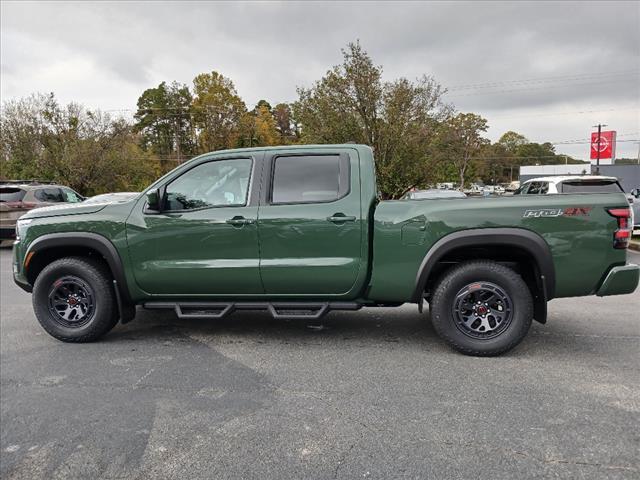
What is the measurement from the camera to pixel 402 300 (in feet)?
13.4

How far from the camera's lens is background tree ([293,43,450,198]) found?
704 inches

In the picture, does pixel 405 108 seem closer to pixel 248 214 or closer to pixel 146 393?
pixel 248 214

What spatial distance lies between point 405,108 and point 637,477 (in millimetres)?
17025

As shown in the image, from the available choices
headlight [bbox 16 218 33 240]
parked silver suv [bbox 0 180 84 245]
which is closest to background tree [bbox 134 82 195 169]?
parked silver suv [bbox 0 180 84 245]

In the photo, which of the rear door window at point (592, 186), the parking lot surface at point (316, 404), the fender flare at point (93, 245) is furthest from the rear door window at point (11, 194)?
the rear door window at point (592, 186)

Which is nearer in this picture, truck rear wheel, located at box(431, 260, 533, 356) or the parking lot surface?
the parking lot surface

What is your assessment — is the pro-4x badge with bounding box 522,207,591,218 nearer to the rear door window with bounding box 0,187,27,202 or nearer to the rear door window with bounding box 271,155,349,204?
the rear door window with bounding box 271,155,349,204

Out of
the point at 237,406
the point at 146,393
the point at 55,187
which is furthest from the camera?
the point at 55,187

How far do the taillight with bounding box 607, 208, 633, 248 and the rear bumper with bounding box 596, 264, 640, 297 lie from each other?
0.68 feet

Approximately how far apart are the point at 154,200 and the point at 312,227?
5.02 feet

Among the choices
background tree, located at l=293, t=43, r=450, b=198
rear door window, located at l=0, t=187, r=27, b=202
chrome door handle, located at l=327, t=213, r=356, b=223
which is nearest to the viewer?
chrome door handle, located at l=327, t=213, r=356, b=223

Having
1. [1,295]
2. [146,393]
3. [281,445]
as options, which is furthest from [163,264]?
[1,295]

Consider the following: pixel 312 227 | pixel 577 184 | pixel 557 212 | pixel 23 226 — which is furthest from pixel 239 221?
pixel 577 184

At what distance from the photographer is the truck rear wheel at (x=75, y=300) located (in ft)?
14.4
